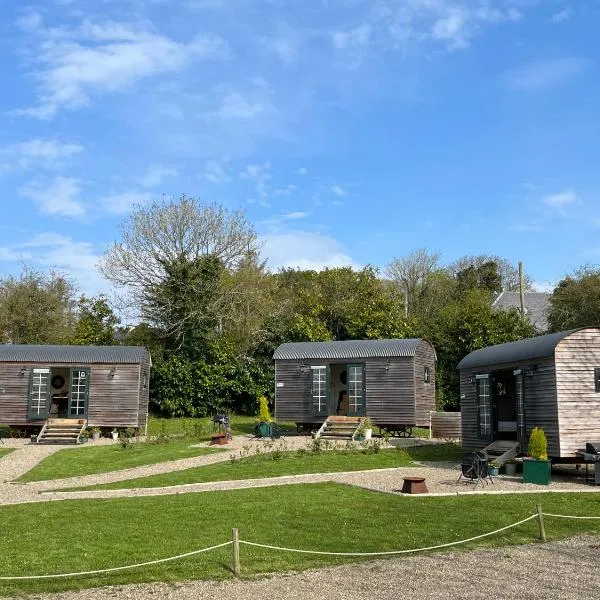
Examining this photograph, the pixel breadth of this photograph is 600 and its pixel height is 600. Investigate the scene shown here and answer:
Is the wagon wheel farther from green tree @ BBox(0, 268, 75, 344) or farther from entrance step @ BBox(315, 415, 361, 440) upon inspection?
green tree @ BBox(0, 268, 75, 344)

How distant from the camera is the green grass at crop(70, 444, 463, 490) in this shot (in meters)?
17.3

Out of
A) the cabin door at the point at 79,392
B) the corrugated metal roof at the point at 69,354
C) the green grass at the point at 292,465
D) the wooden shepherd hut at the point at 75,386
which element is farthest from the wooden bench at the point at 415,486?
the cabin door at the point at 79,392

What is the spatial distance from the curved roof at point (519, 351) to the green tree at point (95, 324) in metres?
25.9

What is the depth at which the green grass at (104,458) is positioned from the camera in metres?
19.3

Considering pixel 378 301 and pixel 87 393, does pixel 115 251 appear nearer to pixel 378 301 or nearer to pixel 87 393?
pixel 87 393

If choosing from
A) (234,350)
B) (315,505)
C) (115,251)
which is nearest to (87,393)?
(234,350)

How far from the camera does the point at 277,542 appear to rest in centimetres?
1027

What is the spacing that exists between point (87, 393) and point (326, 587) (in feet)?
73.8

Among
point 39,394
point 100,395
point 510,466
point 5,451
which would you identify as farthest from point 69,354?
Result: point 510,466

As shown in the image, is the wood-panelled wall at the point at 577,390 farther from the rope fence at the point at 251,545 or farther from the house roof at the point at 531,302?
the house roof at the point at 531,302

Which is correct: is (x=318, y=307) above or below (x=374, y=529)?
above

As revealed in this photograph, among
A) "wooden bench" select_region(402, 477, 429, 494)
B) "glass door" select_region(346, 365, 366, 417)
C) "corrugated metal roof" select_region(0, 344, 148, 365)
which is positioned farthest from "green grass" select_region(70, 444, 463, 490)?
"corrugated metal roof" select_region(0, 344, 148, 365)

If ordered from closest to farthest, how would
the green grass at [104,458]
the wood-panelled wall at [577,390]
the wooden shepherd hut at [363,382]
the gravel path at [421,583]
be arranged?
the gravel path at [421,583] < the wood-panelled wall at [577,390] < the green grass at [104,458] < the wooden shepherd hut at [363,382]

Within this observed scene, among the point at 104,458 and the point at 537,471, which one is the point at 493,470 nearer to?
the point at 537,471
